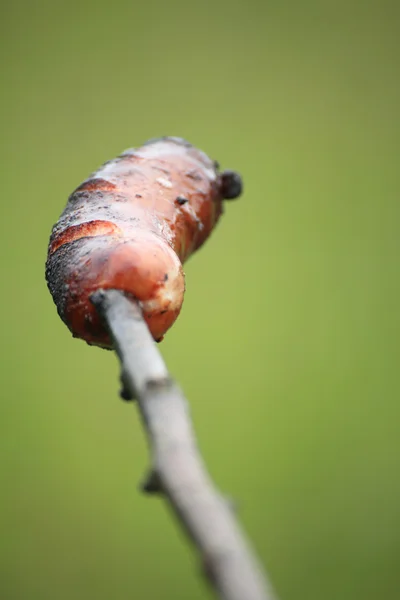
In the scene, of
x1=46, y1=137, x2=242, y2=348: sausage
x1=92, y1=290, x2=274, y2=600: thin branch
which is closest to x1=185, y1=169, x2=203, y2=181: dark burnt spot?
x1=46, y1=137, x2=242, y2=348: sausage

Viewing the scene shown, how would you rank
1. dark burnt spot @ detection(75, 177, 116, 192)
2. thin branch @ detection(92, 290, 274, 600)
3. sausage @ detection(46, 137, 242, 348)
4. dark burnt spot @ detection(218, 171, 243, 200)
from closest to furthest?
thin branch @ detection(92, 290, 274, 600), sausage @ detection(46, 137, 242, 348), dark burnt spot @ detection(75, 177, 116, 192), dark burnt spot @ detection(218, 171, 243, 200)

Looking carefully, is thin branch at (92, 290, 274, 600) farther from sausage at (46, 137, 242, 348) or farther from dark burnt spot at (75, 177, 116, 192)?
dark burnt spot at (75, 177, 116, 192)

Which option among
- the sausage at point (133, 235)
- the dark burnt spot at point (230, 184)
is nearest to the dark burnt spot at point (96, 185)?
the sausage at point (133, 235)

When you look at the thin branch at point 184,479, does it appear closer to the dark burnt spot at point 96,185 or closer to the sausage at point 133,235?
the sausage at point 133,235

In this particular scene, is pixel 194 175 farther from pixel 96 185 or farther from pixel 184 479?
pixel 184 479

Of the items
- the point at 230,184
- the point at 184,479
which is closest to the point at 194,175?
the point at 230,184
